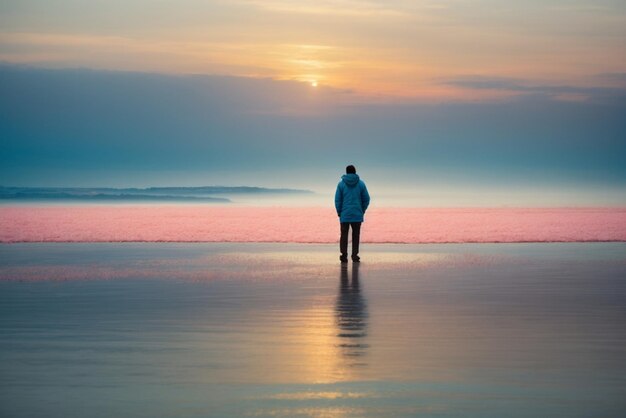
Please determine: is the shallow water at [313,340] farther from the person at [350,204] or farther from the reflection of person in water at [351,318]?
→ the person at [350,204]

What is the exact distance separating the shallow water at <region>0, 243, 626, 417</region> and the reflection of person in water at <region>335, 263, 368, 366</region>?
0.08 ft

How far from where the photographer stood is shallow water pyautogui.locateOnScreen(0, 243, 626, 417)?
8430 mm

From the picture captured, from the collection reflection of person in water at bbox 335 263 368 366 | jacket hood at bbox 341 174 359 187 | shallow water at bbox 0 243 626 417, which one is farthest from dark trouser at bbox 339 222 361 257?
reflection of person in water at bbox 335 263 368 366

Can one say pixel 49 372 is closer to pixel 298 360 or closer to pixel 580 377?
pixel 298 360

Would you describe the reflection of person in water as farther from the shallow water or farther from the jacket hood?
the jacket hood

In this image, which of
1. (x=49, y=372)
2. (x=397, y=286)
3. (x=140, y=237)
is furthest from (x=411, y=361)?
(x=140, y=237)

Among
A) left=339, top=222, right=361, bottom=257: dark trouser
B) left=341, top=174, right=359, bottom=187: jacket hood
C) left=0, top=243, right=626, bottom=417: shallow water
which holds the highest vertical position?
left=341, top=174, right=359, bottom=187: jacket hood

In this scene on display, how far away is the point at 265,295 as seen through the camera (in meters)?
16.1

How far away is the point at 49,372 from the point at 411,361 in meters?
3.41

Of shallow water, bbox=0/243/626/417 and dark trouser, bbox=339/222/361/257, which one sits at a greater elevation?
dark trouser, bbox=339/222/361/257

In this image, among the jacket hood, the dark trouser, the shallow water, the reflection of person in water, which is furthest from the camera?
the jacket hood

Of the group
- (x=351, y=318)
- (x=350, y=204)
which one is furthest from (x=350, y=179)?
(x=351, y=318)

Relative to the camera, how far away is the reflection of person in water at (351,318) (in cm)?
1105

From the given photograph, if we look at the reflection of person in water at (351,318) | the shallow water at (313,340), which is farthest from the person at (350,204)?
the reflection of person in water at (351,318)
